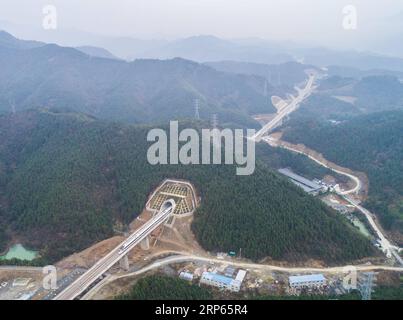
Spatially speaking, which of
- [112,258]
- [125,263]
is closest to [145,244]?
[125,263]

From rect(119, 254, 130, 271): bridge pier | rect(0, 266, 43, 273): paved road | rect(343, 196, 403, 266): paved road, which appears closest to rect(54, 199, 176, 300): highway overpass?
rect(119, 254, 130, 271): bridge pier

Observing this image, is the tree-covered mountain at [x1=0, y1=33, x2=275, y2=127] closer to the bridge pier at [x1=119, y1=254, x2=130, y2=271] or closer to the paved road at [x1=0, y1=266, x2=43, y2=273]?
the bridge pier at [x1=119, y1=254, x2=130, y2=271]

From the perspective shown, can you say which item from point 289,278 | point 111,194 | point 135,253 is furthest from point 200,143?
point 289,278

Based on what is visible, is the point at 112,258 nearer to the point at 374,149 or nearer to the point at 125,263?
the point at 125,263

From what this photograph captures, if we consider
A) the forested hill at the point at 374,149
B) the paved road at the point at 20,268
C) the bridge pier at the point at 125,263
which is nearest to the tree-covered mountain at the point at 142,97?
the forested hill at the point at 374,149

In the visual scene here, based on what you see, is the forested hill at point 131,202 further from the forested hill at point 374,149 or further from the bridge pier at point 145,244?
the forested hill at point 374,149
